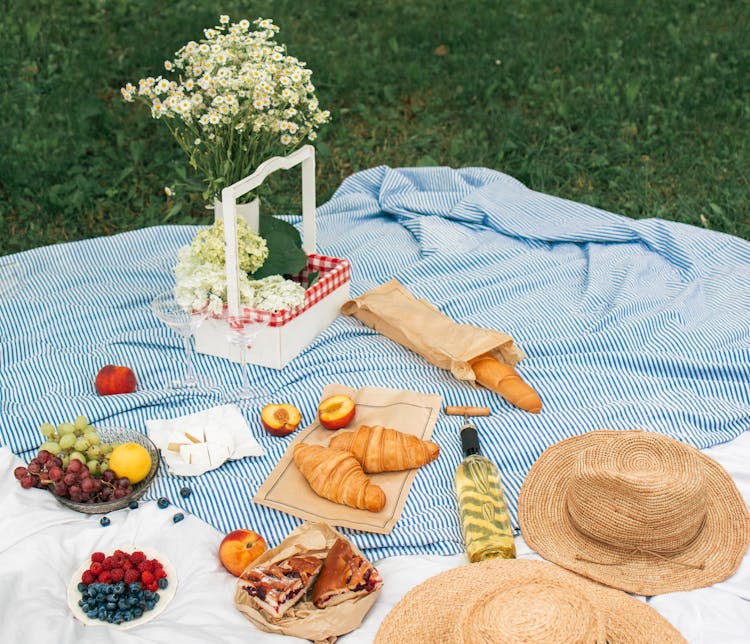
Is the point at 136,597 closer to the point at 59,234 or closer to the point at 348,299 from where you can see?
the point at 348,299

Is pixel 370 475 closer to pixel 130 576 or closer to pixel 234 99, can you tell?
pixel 130 576

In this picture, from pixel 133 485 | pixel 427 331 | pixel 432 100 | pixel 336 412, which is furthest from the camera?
pixel 432 100

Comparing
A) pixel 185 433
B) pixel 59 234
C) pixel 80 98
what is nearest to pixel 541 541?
pixel 185 433

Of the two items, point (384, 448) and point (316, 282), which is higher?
point (316, 282)

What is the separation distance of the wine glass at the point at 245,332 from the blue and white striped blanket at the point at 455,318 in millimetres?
→ 83

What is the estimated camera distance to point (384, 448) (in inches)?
130

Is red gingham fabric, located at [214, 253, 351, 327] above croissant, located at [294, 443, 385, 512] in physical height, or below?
above

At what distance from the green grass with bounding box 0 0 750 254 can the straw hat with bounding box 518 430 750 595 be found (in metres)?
3.20

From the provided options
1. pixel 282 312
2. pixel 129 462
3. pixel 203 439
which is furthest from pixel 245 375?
pixel 129 462

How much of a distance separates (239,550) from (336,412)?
2.50ft

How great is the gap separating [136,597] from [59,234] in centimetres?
342

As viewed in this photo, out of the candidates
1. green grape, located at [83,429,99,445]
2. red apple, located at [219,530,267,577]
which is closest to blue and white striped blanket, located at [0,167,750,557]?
red apple, located at [219,530,267,577]

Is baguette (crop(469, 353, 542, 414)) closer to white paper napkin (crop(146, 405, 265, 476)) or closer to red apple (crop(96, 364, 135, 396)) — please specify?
white paper napkin (crop(146, 405, 265, 476))

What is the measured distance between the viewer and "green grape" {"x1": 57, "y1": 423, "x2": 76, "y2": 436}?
129 inches
